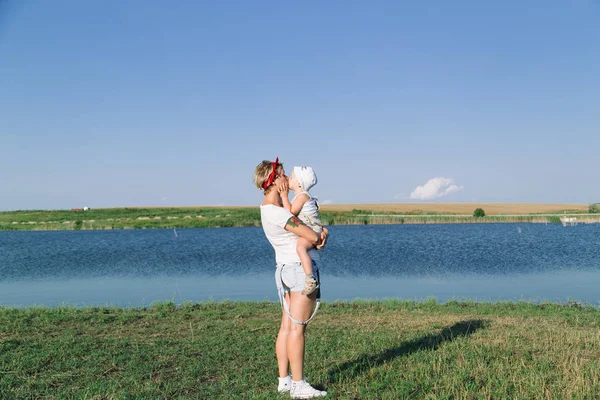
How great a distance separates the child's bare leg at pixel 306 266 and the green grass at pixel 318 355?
Result: 1139 mm

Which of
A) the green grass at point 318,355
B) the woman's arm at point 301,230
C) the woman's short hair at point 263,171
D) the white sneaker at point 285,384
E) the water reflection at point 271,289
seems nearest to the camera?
the woman's arm at point 301,230

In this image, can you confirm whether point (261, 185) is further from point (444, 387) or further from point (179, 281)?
point (179, 281)

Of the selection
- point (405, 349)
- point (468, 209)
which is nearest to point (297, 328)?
point (405, 349)

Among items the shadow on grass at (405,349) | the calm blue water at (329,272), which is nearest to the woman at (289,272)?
the shadow on grass at (405,349)

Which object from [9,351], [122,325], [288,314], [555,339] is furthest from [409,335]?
[9,351]

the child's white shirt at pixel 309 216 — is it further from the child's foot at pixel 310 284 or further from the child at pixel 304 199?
the child's foot at pixel 310 284

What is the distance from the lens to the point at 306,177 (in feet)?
16.5

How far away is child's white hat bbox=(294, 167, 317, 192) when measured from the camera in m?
5.04

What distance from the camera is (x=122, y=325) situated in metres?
9.39

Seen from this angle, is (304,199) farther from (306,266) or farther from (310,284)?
(310,284)

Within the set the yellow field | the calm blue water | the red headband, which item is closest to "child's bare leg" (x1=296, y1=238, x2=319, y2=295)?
the red headband

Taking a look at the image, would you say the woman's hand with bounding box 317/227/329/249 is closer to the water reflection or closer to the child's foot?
the child's foot

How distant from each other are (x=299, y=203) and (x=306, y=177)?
0.81 feet

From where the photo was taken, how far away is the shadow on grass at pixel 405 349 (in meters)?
6.05
